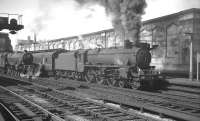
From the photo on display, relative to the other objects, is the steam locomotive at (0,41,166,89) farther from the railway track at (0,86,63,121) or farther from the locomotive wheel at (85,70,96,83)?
the railway track at (0,86,63,121)

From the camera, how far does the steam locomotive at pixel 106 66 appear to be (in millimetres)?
16328

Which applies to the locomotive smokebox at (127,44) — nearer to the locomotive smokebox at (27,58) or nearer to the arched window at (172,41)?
the arched window at (172,41)

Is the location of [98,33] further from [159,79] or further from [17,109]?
[17,109]

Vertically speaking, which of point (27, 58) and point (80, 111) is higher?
point (27, 58)

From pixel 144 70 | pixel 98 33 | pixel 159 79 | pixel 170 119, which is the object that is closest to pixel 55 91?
pixel 144 70

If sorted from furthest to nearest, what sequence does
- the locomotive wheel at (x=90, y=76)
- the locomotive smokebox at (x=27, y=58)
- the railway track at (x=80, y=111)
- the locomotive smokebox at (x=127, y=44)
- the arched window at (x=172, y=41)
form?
the locomotive smokebox at (x=27, y=58), the arched window at (x=172, y=41), the locomotive wheel at (x=90, y=76), the locomotive smokebox at (x=127, y=44), the railway track at (x=80, y=111)

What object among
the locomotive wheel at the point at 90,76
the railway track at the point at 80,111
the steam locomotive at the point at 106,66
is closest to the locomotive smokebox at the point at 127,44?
the steam locomotive at the point at 106,66

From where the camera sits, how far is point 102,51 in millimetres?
19391

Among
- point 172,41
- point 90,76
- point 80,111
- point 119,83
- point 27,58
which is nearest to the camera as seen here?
point 80,111

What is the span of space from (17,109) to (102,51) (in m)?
10.1

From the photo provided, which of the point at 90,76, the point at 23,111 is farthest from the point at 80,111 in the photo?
the point at 90,76

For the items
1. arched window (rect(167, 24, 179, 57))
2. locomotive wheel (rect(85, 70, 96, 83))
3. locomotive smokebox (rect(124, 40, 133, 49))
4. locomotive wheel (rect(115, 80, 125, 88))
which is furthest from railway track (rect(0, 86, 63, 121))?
arched window (rect(167, 24, 179, 57))

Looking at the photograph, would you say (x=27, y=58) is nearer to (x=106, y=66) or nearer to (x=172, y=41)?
(x=106, y=66)

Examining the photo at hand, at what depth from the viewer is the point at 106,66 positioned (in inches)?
707
